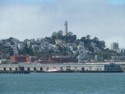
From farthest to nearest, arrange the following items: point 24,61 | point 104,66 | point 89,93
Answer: point 24,61 → point 104,66 → point 89,93

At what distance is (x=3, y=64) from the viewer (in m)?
179

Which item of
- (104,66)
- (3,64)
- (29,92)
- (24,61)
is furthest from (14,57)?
(29,92)

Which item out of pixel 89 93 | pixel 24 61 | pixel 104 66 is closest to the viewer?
pixel 89 93

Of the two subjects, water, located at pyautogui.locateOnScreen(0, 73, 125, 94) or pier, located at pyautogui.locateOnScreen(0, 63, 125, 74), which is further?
pier, located at pyautogui.locateOnScreen(0, 63, 125, 74)

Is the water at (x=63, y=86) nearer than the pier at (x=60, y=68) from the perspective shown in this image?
Yes

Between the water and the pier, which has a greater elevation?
the pier

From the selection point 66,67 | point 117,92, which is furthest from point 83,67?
point 117,92

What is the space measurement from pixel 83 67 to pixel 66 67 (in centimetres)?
378

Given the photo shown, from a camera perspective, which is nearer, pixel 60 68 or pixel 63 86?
pixel 63 86

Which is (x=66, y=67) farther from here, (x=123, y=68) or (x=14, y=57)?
(x=14, y=57)

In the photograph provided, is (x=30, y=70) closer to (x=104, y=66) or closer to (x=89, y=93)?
(x=104, y=66)

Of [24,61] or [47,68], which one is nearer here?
[47,68]

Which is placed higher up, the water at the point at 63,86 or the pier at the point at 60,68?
the pier at the point at 60,68

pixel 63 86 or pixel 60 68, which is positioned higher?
pixel 60 68
